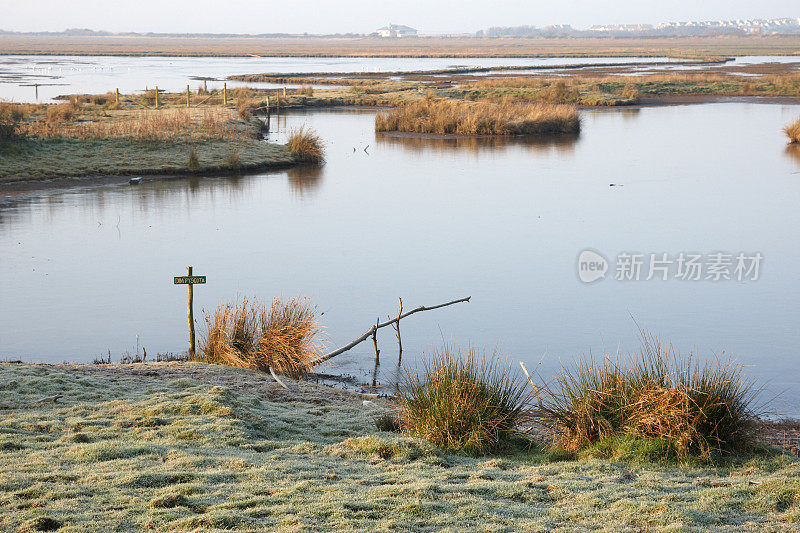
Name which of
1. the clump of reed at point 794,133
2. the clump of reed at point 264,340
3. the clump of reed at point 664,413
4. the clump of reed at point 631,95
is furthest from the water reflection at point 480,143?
the clump of reed at point 664,413

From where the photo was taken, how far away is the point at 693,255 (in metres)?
17.2

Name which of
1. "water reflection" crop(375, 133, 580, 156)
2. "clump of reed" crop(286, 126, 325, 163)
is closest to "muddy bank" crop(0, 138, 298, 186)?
"clump of reed" crop(286, 126, 325, 163)

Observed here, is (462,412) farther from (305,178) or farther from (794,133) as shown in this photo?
(794,133)

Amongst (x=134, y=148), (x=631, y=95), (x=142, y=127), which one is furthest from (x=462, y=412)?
(x=631, y=95)

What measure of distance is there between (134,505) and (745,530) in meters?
3.54

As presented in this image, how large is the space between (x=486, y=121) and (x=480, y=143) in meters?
2.83

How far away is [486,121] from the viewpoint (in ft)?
123

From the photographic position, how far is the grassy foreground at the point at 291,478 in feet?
16.5

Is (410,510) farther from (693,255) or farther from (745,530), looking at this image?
(693,255)

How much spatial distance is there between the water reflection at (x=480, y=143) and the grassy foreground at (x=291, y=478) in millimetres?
25774

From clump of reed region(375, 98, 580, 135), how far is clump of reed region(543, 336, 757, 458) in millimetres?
30712

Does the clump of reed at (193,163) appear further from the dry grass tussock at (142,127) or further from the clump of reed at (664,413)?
the clump of reed at (664,413)

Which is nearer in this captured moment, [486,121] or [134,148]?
[134,148]

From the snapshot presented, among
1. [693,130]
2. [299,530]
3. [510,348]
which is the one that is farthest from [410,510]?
[693,130]
